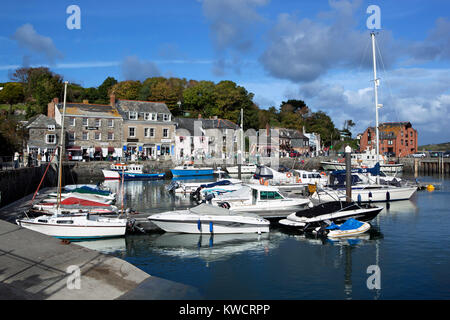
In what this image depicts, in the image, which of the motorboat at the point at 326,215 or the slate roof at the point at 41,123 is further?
the slate roof at the point at 41,123

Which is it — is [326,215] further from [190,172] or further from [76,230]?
[190,172]

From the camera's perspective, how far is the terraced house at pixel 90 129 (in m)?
60.4

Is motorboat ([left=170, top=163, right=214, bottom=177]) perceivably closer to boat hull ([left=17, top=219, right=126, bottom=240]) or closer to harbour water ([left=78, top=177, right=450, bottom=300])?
harbour water ([left=78, top=177, right=450, bottom=300])

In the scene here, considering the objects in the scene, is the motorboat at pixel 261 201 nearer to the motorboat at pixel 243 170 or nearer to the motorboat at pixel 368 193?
the motorboat at pixel 368 193

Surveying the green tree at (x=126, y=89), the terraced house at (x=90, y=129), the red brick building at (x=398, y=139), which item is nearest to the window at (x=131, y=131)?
the terraced house at (x=90, y=129)

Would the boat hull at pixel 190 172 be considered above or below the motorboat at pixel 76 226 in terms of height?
above

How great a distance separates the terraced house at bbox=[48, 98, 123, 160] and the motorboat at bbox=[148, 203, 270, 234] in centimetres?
4139

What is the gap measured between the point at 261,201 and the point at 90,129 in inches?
1753

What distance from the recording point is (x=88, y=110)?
61969 millimetres

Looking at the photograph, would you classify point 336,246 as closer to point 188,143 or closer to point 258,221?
point 258,221

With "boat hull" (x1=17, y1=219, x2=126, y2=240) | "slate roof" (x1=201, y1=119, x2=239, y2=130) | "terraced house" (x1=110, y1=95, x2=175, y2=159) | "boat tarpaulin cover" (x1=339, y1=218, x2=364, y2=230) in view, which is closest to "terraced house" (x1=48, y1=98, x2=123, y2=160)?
"terraced house" (x1=110, y1=95, x2=175, y2=159)

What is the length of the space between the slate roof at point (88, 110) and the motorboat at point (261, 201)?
4292cm

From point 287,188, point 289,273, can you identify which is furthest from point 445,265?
point 287,188
